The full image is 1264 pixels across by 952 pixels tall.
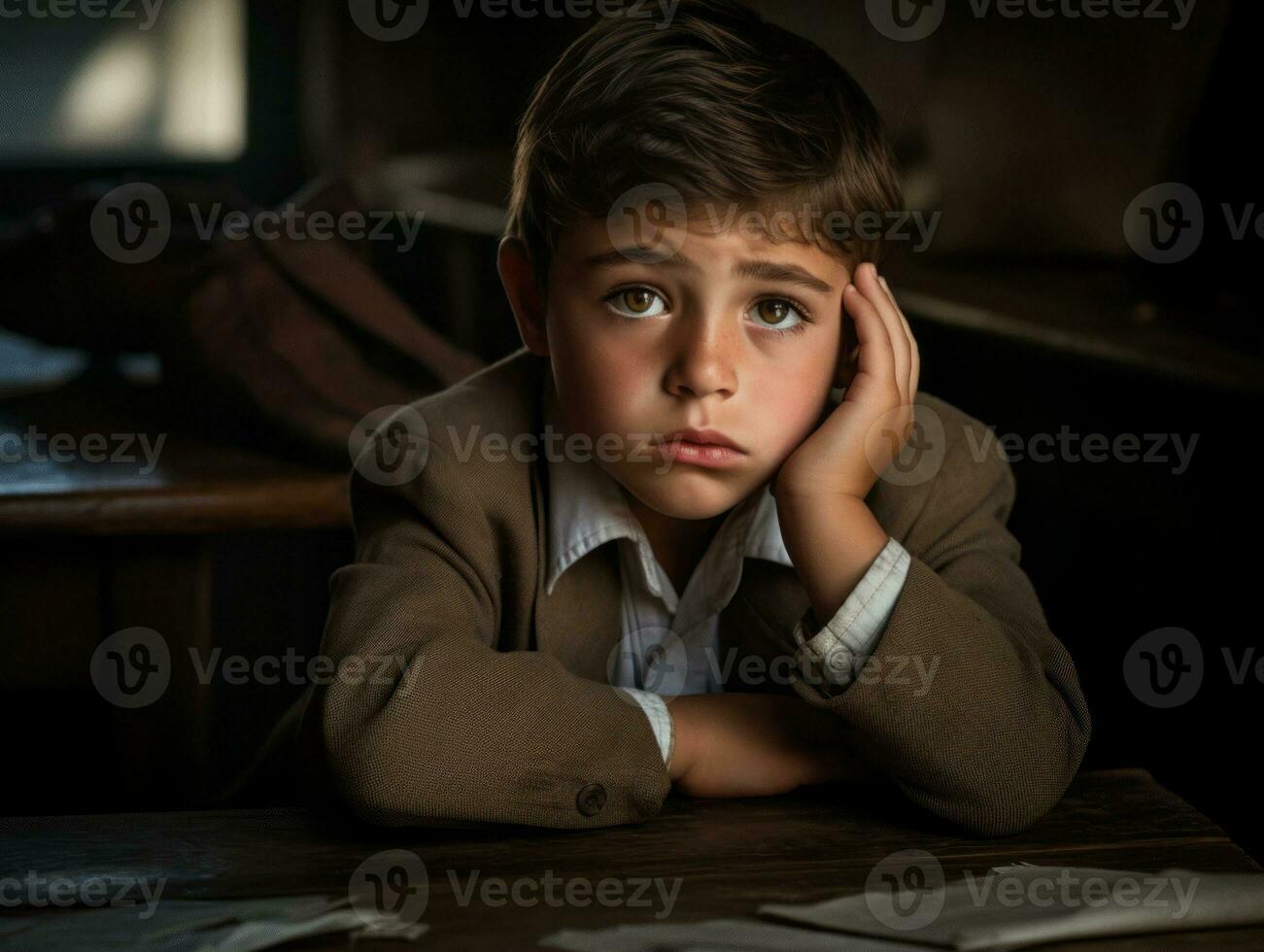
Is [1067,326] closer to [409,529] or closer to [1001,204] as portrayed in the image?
[1001,204]

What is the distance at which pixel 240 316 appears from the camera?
178 cm

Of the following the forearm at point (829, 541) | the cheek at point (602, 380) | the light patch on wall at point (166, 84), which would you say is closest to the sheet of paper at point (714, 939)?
the forearm at point (829, 541)

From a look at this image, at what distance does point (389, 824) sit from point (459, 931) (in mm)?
183

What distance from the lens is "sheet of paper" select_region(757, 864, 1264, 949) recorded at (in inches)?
29.1

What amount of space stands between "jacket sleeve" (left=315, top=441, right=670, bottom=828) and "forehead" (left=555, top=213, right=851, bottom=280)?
278mm

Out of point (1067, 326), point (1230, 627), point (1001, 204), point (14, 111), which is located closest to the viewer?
point (1230, 627)

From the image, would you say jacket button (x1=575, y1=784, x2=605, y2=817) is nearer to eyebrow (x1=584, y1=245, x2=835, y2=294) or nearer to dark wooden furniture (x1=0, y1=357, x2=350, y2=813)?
eyebrow (x1=584, y1=245, x2=835, y2=294)

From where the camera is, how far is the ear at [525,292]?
1.19m

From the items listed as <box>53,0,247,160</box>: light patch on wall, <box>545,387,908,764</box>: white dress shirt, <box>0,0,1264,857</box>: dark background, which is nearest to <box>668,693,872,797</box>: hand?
<box>545,387,908,764</box>: white dress shirt

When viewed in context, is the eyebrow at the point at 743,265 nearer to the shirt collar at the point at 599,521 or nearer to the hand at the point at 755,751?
the shirt collar at the point at 599,521

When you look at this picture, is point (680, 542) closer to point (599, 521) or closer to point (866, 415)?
point (599, 521)

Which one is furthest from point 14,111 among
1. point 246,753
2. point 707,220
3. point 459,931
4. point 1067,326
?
point 459,931

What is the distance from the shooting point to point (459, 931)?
2.45ft

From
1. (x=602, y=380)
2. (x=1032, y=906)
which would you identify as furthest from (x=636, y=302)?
(x=1032, y=906)
